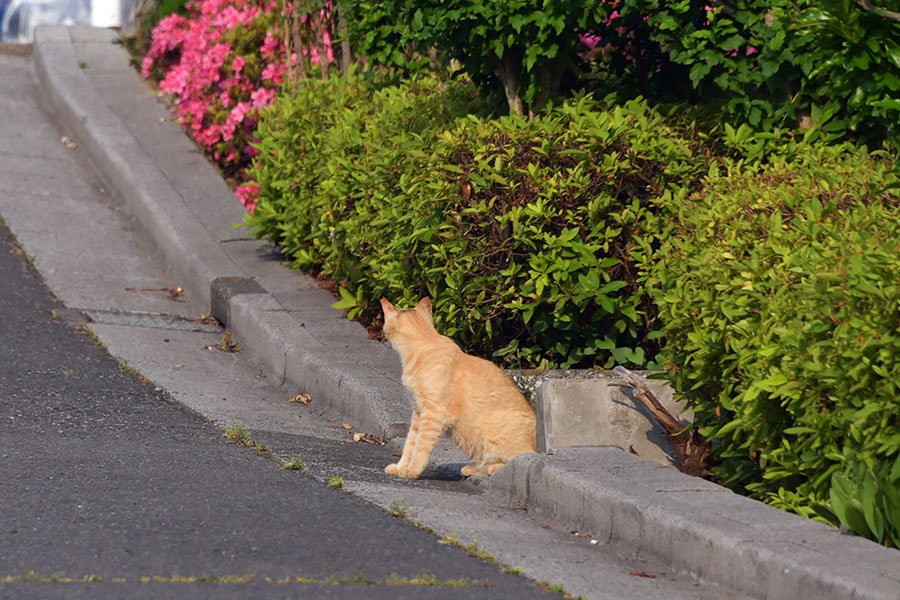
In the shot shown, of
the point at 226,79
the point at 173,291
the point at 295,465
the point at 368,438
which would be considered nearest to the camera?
the point at 295,465

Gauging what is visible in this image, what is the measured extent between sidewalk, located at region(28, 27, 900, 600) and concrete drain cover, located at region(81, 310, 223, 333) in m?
0.15

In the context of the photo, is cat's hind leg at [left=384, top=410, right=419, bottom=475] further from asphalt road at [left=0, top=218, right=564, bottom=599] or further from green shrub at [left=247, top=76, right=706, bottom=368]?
green shrub at [left=247, top=76, right=706, bottom=368]

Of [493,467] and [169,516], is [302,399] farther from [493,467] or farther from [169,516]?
[169,516]

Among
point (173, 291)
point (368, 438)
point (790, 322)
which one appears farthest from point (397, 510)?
point (173, 291)

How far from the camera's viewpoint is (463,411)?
5.98 metres

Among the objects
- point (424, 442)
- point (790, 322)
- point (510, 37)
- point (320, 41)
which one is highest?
point (510, 37)

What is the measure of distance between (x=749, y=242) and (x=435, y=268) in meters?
2.37

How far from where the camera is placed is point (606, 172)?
Answer: 22.4 ft

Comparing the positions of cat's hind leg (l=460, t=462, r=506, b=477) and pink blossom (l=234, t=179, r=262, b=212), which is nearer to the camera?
cat's hind leg (l=460, t=462, r=506, b=477)

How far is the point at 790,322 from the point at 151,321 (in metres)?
5.91

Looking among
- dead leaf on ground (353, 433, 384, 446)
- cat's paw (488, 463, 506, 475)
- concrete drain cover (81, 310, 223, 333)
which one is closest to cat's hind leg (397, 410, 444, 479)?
cat's paw (488, 463, 506, 475)

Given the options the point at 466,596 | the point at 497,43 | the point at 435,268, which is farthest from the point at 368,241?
the point at 466,596

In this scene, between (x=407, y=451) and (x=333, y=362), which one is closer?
(x=407, y=451)

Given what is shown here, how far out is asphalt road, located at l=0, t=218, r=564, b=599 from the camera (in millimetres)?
4000
